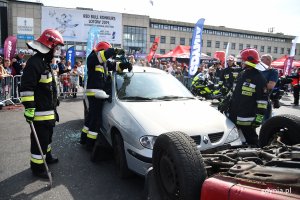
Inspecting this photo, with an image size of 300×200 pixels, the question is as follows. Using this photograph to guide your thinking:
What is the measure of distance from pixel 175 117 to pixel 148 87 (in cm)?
116

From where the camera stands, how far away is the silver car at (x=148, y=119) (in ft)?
11.3

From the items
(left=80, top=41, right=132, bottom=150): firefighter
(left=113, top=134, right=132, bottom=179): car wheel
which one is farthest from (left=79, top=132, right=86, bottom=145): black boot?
(left=113, top=134, right=132, bottom=179): car wheel

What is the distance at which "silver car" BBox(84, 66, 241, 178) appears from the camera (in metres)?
3.46

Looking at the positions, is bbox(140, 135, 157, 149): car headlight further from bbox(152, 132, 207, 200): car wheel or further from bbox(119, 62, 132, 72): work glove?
bbox(119, 62, 132, 72): work glove

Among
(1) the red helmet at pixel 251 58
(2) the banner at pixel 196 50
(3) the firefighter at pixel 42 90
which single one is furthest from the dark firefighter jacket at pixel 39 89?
(2) the banner at pixel 196 50

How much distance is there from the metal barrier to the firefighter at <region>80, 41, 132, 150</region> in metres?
6.35

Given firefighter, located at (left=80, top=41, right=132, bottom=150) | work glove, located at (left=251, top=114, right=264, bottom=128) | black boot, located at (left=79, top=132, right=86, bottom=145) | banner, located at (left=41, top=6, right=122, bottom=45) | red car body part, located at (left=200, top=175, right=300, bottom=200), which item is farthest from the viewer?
banner, located at (left=41, top=6, right=122, bottom=45)

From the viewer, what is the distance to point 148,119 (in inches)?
145

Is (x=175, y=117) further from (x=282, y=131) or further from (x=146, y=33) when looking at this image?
(x=146, y=33)

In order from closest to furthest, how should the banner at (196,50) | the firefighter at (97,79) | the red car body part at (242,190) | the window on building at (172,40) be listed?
the red car body part at (242,190) < the firefighter at (97,79) < the banner at (196,50) < the window on building at (172,40)

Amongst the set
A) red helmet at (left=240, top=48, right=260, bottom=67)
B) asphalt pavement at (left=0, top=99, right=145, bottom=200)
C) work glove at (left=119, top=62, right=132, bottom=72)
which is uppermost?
red helmet at (left=240, top=48, right=260, bottom=67)

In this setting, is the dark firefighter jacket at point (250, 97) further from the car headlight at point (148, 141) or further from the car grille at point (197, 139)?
the car headlight at point (148, 141)

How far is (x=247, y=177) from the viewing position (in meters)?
1.87

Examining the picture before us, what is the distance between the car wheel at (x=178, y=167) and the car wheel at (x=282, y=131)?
1305 millimetres
